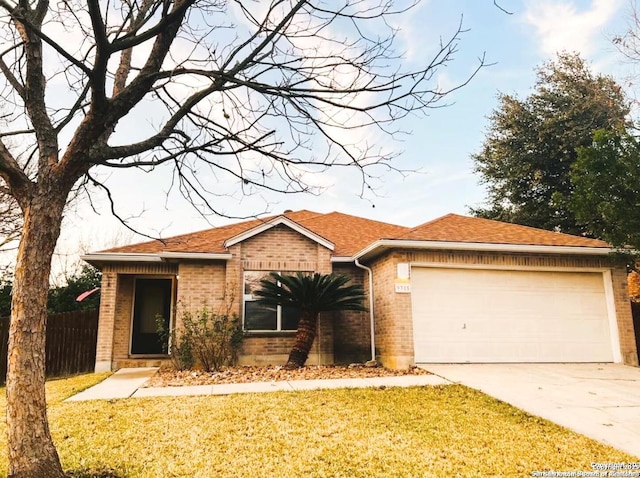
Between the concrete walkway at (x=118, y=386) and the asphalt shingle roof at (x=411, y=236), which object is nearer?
the concrete walkway at (x=118, y=386)

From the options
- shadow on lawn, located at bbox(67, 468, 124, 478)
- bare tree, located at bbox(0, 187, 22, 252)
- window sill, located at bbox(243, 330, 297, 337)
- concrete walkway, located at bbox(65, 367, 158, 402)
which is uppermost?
bare tree, located at bbox(0, 187, 22, 252)

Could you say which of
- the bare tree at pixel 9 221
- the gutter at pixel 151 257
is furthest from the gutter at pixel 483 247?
the bare tree at pixel 9 221

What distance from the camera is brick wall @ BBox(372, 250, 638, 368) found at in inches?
409

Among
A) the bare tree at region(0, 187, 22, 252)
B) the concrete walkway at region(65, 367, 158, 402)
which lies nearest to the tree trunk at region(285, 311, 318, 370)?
the concrete walkway at region(65, 367, 158, 402)

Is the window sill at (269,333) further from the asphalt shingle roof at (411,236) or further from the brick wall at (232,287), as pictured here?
the asphalt shingle roof at (411,236)

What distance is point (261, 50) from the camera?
4273mm

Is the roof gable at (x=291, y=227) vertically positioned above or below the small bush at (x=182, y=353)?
above

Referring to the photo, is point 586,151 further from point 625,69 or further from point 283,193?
point 283,193

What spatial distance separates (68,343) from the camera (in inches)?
489

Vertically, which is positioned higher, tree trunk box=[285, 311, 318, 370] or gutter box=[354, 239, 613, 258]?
gutter box=[354, 239, 613, 258]

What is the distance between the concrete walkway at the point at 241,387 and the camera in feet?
26.0

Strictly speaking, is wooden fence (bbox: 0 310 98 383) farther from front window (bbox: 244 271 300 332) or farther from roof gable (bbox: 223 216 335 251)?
roof gable (bbox: 223 216 335 251)

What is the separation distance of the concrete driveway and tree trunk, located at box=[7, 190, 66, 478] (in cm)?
567

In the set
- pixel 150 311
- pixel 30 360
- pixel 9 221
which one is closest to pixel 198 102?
pixel 30 360
